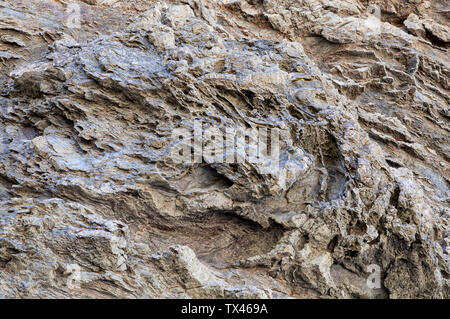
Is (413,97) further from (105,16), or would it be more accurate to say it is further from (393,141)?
(105,16)

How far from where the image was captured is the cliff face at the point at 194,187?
8805 mm

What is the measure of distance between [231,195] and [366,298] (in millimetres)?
4202

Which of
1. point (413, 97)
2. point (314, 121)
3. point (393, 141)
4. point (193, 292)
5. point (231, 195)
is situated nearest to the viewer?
point (193, 292)

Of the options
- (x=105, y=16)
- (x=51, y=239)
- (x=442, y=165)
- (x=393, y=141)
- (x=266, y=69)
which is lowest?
(x=442, y=165)

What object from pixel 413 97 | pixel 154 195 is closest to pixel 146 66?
pixel 154 195

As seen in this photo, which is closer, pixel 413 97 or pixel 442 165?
pixel 442 165

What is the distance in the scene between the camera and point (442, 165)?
13000 mm

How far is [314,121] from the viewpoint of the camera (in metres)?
10.4

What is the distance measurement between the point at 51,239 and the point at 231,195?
4147 mm

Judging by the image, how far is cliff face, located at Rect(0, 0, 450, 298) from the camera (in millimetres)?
8805

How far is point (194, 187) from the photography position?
9.71 m

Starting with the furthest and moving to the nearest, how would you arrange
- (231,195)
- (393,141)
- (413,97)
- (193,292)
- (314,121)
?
(413,97), (393,141), (314,121), (231,195), (193,292)

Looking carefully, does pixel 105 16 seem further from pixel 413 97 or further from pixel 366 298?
pixel 366 298

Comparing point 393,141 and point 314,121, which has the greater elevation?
point 314,121
